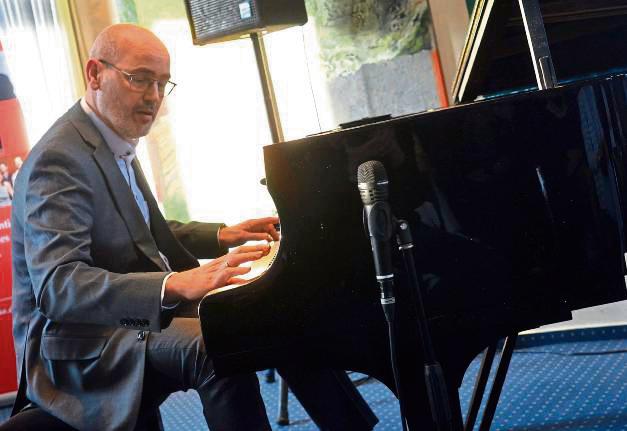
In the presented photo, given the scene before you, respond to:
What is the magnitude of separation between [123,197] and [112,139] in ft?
0.74

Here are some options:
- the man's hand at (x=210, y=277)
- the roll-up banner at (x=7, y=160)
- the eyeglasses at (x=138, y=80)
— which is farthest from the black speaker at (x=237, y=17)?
the man's hand at (x=210, y=277)

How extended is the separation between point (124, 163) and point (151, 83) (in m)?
0.24

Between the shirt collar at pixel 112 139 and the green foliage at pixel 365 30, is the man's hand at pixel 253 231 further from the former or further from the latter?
the green foliage at pixel 365 30

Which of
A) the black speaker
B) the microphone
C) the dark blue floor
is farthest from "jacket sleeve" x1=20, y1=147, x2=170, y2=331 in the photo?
the black speaker

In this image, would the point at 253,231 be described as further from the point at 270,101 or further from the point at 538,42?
the point at 270,101

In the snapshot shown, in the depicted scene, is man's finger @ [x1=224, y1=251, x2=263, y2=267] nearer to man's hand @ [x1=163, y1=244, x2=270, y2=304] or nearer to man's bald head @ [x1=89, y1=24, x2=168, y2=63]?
man's hand @ [x1=163, y1=244, x2=270, y2=304]

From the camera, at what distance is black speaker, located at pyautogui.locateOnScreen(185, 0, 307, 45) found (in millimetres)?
3875

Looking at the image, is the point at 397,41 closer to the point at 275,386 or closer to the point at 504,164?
the point at 275,386

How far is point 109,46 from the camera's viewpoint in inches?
92.0

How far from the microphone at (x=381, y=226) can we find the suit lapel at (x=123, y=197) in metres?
0.83

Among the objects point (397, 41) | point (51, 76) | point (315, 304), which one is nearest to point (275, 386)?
point (397, 41)

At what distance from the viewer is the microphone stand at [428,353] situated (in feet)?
5.26

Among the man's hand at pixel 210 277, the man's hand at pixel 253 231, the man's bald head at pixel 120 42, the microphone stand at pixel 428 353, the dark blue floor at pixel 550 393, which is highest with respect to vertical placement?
the man's bald head at pixel 120 42

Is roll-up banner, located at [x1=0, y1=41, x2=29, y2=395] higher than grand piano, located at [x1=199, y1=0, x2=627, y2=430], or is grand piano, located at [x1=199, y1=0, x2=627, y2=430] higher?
roll-up banner, located at [x1=0, y1=41, x2=29, y2=395]
